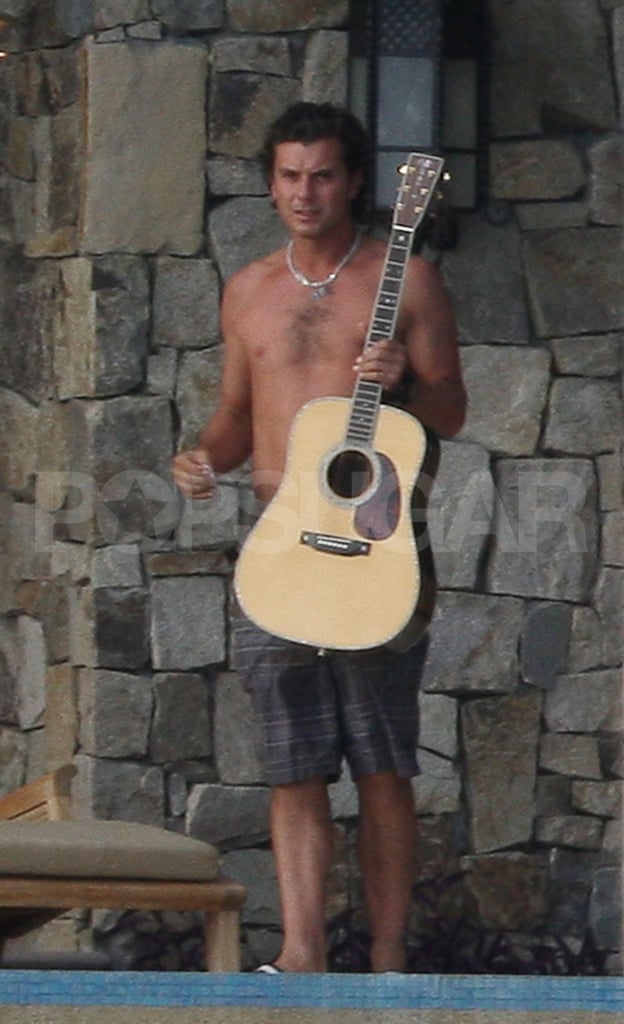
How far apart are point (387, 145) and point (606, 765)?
4.42 ft

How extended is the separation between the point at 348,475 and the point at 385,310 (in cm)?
32

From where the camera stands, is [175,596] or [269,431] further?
[175,596]

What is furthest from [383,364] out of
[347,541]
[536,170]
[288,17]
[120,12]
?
[120,12]

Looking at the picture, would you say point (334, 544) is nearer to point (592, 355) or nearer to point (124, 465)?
point (124, 465)

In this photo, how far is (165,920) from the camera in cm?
655

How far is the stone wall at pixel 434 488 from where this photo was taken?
6605 mm

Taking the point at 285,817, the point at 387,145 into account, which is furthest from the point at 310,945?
the point at 387,145

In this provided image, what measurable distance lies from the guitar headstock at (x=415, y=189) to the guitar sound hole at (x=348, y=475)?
0.45 metres

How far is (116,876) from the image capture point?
5.70 meters

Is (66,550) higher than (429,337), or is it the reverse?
(429,337)

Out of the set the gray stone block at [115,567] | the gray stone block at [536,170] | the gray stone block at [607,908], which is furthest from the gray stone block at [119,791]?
the gray stone block at [536,170]

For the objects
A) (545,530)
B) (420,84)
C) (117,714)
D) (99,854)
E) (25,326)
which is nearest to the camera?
(99,854)

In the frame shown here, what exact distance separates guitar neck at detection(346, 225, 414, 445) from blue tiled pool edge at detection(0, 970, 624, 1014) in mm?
1084

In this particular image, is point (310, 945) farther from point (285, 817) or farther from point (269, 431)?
point (269, 431)
